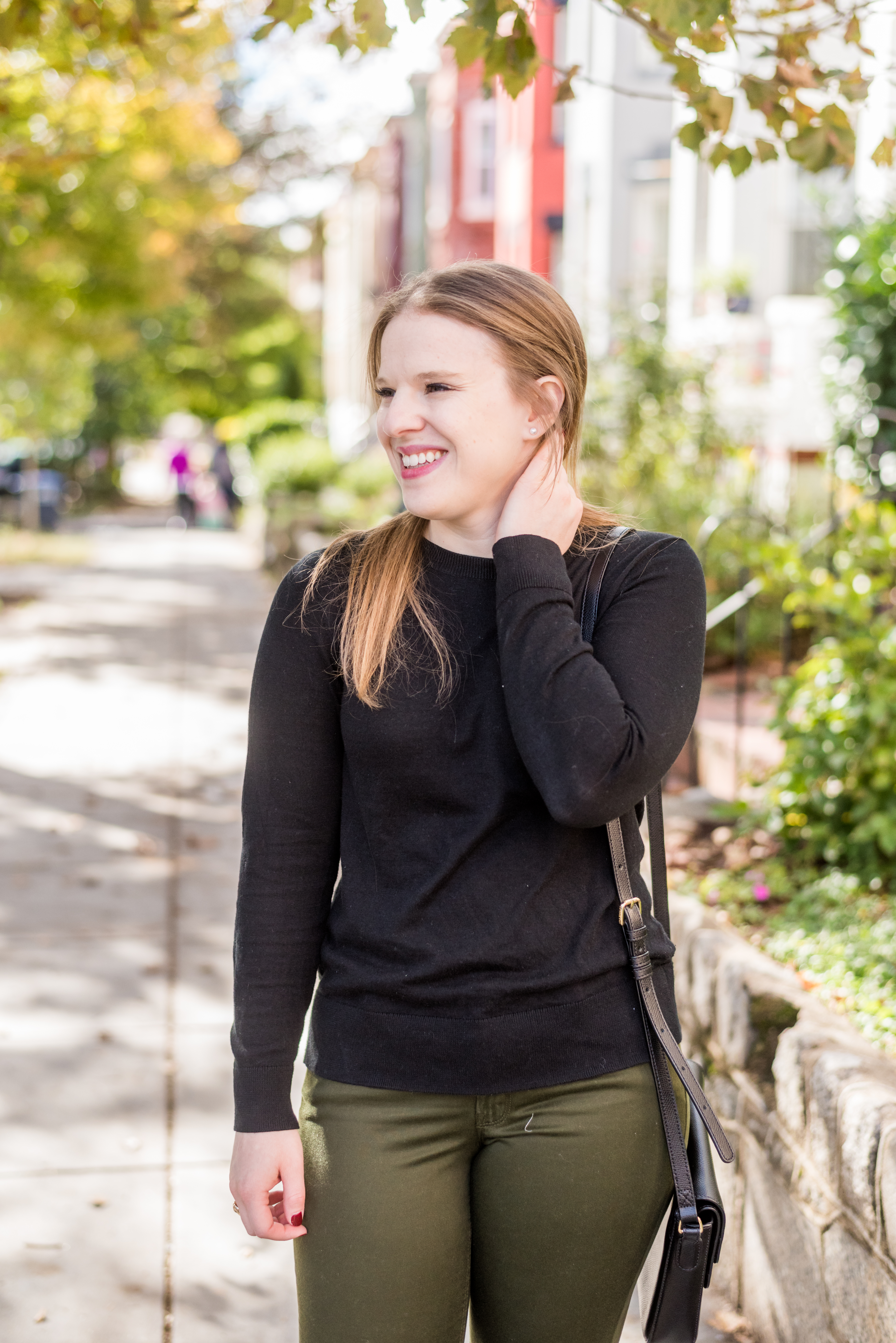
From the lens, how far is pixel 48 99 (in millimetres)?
9258

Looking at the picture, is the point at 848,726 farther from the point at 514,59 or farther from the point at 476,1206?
the point at 476,1206

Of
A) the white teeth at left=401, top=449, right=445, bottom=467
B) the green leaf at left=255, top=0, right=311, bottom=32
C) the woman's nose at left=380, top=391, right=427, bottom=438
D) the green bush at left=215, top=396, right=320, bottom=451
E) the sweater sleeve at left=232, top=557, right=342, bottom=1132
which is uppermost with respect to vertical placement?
the green bush at left=215, top=396, right=320, bottom=451

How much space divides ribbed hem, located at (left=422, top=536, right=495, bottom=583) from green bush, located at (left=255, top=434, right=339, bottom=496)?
1794 centimetres

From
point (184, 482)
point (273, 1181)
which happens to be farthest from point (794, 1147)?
point (184, 482)

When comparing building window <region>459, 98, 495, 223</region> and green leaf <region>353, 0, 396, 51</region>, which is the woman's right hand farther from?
building window <region>459, 98, 495, 223</region>

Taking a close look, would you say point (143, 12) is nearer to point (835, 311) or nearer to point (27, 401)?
point (835, 311)

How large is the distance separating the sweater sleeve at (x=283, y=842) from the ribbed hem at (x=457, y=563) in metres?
0.18

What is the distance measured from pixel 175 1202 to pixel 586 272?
8505mm

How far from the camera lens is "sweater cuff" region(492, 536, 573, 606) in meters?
1.72

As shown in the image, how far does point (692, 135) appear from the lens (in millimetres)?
2934

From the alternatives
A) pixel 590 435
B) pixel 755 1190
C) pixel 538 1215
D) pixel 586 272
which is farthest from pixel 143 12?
pixel 586 272

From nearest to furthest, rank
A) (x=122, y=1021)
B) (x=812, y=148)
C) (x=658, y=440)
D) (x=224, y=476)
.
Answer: (x=812, y=148) → (x=122, y=1021) → (x=658, y=440) → (x=224, y=476)

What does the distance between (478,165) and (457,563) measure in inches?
1062

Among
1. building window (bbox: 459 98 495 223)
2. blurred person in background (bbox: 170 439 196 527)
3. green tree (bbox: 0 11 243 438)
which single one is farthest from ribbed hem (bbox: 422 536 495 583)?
building window (bbox: 459 98 495 223)
